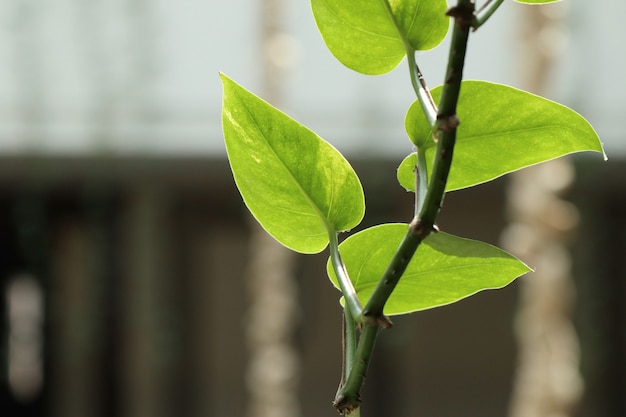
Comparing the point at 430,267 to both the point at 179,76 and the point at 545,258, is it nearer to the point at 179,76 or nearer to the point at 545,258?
the point at 545,258

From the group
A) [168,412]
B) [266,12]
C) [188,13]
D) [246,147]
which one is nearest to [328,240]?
[246,147]

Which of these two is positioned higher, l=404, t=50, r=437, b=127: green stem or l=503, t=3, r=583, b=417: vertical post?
l=404, t=50, r=437, b=127: green stem

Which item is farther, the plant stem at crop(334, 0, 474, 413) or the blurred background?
the blurred background

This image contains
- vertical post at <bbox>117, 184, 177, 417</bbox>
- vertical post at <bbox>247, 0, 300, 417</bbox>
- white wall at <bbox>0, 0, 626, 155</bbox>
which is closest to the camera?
vertical post at <bbox>247, 0, 300, 417</bbox>

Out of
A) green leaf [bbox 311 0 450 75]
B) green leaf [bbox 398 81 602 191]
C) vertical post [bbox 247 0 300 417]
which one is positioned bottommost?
vertical post [bbox 247 0 300 417]

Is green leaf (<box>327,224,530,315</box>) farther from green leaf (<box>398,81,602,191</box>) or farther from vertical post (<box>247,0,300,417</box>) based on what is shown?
vertical post (<box>247,0,300,417</box>)

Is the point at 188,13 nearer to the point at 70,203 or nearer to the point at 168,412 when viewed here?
the point at 70,203

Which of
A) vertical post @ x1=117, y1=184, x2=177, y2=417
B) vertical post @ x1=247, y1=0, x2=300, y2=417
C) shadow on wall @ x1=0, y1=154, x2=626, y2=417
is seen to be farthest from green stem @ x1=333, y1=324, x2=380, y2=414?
vertical post @ x1=117, y1=184, x2=177, y2=417
